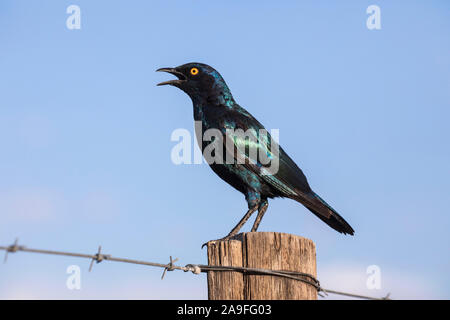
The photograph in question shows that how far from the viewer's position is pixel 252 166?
7.34 meters

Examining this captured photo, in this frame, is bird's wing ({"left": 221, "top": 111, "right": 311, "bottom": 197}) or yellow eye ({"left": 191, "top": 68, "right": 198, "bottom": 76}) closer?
bird's wing ({"left": 221, "top": 111, "right": 311, "bottom": 197})

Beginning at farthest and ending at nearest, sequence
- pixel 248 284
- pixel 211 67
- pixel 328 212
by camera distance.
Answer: pixel 211 67 → pixel 328 212 → pixel 248 284

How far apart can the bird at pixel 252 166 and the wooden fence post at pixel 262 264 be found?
7.68 ft

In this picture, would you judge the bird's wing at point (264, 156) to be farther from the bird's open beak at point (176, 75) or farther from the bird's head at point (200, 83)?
the bird's open beak at point (176, 75)

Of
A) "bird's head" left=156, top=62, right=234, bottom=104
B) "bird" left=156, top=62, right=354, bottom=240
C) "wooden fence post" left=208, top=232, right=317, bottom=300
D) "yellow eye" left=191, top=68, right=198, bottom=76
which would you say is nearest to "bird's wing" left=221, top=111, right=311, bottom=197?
"bird" left=156, top=62, right=354, bottom=240

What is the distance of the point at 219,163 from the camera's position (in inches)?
293

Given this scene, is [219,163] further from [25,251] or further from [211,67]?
[25,251]

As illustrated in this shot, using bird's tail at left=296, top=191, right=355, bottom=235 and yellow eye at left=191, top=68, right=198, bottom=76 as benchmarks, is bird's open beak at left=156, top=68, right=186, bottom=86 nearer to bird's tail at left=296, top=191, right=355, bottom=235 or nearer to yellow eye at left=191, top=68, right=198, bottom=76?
yellow eye at left=191, top=68, right=198, bottom=76

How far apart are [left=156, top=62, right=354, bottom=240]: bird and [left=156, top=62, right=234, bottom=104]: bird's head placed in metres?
0.08

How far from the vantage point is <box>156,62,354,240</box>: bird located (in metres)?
7.24

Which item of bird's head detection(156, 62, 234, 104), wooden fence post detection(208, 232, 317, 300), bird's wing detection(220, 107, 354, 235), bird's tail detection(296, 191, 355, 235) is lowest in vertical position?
wooden fence post detection(208, 232, 317, 300)

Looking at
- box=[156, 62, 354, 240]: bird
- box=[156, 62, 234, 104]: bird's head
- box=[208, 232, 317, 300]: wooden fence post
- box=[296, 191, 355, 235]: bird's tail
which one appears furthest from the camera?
box=[156, 62, 234, 104]: bird's head
